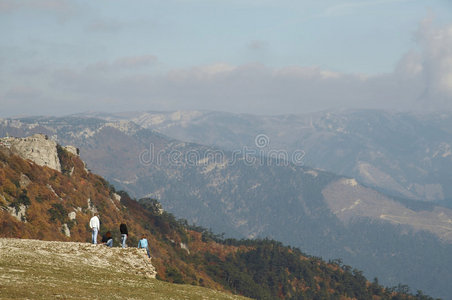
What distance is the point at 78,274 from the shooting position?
58.4 m

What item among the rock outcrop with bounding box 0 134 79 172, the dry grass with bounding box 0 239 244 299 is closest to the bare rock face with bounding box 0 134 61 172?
the rock outcrop with bounding box 0 134 79 172

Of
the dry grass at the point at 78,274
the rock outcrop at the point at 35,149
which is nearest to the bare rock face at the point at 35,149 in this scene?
the rock outcrop at the point at 35,149

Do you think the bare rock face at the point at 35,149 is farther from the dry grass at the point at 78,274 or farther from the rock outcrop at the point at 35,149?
the dry grass at the point at 78,274

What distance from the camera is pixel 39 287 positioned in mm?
47438

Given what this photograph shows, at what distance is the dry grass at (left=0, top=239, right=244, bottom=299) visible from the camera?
47656 millimetres

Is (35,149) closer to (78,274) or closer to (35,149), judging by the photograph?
(35,149)

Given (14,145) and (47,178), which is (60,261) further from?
(14,145)

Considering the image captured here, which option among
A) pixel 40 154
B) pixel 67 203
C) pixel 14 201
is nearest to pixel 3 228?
pixel 14 201

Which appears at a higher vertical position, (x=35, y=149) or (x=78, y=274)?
(x=35, y=149)

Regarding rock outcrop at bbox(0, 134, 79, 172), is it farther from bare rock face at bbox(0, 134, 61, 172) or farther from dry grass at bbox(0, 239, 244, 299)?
dry grass at bbox(0, 239, 244, 299)

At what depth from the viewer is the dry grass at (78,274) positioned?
156 ft

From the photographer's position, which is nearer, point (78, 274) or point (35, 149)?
point (78, 274)

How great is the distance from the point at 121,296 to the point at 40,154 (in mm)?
153428

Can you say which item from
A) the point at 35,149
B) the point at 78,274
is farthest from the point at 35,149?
the point at 78,274
